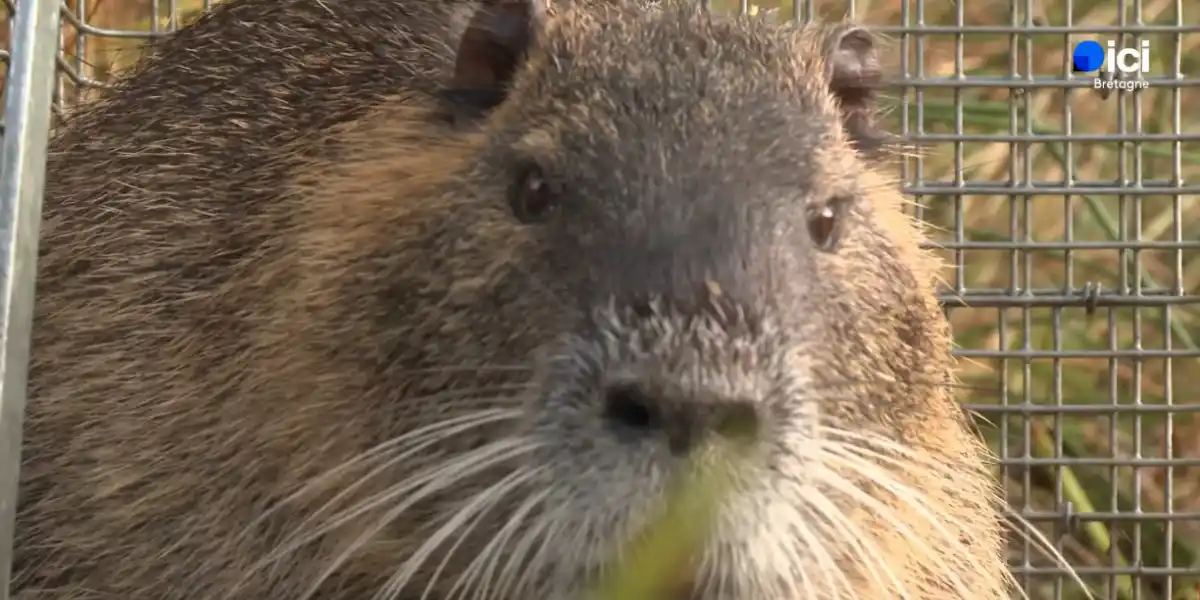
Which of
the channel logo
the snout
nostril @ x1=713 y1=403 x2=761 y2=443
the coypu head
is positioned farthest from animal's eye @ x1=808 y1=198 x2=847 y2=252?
the channel logo

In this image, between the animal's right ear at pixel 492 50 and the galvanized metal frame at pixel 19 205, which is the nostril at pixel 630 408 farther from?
the galvanized metal frame at pixel 19 205

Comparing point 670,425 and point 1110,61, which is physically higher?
point 1110,61

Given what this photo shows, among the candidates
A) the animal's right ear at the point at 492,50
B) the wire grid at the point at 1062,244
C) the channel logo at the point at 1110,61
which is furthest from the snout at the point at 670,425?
the channel logo at the point at 1110,61

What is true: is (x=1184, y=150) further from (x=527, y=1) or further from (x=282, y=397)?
(x=282, y=397)

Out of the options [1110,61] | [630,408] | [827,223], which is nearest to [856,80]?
[827,223]

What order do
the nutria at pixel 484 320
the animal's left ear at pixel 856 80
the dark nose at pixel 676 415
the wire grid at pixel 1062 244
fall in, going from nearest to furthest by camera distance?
the dark nose at pixel 676 415 → the nutria at pixel 484 320 → the animal's left ear at pixel 856 80 → the wire grid at pixel 1062 244

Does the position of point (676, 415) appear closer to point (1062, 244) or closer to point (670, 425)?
point (670, 425)
